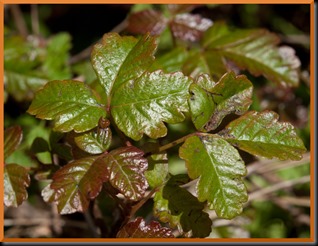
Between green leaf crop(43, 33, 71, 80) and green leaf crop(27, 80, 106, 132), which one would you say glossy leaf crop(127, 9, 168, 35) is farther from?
green leaf crop(27, 80, 106, 132)

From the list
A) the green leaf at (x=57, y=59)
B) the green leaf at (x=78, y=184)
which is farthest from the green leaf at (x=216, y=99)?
the green leaf at (x=57, y=59)

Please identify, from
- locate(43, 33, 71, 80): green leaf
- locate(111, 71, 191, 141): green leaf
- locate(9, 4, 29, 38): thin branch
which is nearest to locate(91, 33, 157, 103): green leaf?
locate(111, 71, 191, 141): green leaf

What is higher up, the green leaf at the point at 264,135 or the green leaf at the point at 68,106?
the green leaf at the point at 68,106

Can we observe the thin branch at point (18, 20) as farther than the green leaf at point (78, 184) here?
Yes

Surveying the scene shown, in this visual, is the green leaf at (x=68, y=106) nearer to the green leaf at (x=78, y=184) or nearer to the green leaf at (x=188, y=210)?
the green leaf at (x=78, y=184)

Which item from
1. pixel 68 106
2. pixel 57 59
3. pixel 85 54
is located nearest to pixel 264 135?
pixel 68 106

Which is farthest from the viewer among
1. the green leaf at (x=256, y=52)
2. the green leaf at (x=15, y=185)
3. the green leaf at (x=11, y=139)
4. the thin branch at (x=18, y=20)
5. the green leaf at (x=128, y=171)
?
the thin branch at (x=18, y=20)

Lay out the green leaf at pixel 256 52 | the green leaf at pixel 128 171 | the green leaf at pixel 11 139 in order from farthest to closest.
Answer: the green leaf at pixel 256 52 < the green leaf at pixel 11 139 < the green leaf at pixel 128 171
